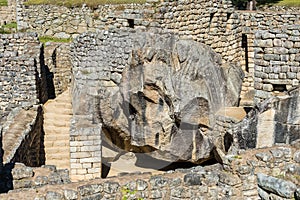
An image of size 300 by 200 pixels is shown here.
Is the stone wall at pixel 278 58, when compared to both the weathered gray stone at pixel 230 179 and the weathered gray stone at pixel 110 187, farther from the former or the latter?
the weathered gray stone at pixel 110 187

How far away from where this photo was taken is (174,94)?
1425 centimetres

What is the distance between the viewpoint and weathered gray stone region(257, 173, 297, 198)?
728cm

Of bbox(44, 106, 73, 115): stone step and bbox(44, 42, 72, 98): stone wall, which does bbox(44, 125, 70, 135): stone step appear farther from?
bbox(44, 42, 72, 98): stone wall

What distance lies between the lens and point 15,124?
14.5 meters

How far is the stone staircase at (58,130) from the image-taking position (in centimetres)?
1515

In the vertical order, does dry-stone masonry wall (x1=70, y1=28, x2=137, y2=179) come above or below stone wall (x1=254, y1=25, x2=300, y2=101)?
below

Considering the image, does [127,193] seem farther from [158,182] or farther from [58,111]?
[58,111]

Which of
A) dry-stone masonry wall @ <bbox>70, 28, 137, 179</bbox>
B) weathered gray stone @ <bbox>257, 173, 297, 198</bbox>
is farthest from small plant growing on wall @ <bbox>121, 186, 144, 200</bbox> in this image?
dry-stone masonry wall @ <bbox>70, 28, 137, 179</bbox>

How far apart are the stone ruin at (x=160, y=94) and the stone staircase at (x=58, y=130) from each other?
31mm

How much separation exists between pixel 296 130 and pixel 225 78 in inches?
187

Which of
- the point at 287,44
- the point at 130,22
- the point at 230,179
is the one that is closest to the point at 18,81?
the point at 130,22

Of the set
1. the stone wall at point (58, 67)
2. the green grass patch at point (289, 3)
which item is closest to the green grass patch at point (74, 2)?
the stone wall at point (58, 67)

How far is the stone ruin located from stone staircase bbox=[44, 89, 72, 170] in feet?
0.10

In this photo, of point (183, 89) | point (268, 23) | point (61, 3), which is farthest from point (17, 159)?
point (61, 3)
